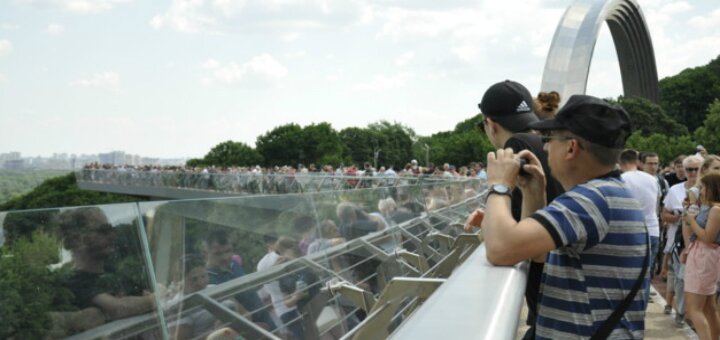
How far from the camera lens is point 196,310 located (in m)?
2.80

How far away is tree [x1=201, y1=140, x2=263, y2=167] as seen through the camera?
122 m

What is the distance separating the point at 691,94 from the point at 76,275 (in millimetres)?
90949

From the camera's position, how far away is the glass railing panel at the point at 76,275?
2189mm

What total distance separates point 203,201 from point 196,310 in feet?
1.68

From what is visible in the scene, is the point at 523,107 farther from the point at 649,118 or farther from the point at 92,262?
the point at 649,118

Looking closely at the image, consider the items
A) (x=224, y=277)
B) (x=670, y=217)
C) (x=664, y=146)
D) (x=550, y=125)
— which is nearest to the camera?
(x=550, y=125)

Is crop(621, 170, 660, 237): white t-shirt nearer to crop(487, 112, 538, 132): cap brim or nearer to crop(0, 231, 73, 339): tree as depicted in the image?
crop(487, 112, 538, 132): cap brim

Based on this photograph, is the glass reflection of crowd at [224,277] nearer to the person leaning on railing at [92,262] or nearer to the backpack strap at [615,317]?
the person leaning on railing at [92,262]

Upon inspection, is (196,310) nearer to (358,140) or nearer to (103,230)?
(103,230)

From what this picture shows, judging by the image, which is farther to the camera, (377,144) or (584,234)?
(377,144)

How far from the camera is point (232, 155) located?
414 ft

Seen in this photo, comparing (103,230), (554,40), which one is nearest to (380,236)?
(103,230)

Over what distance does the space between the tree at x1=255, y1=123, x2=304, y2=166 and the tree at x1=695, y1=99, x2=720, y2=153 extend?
67111mm

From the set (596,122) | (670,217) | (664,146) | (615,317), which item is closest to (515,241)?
(615,317)
